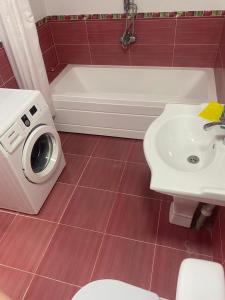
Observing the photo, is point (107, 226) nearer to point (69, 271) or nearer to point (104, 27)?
point (69, 271)

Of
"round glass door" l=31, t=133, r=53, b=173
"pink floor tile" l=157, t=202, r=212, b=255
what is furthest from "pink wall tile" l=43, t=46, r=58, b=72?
"pink floor tile" l=157, t=202, r=212, b=255

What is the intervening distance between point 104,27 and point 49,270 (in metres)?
2.16

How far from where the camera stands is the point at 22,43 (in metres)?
1.76

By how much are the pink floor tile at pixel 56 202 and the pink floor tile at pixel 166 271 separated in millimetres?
756

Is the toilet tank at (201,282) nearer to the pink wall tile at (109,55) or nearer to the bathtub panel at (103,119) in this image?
the bathtub panel at (103,119)

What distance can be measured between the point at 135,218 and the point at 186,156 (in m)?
0.67

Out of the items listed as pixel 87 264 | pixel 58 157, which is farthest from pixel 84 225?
pixel 58 157

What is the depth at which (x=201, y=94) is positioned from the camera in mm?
2168

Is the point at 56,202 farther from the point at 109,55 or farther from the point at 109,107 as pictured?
the point at 109,55

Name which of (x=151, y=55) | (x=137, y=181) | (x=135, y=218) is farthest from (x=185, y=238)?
(x=151, y=55)

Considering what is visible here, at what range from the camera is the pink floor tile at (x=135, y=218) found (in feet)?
5.18

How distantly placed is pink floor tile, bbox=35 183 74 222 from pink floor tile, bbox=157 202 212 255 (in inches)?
29.0

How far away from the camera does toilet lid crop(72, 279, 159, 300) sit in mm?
917

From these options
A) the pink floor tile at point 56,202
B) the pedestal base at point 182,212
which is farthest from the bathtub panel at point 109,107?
the pedestal base at point 182,212
